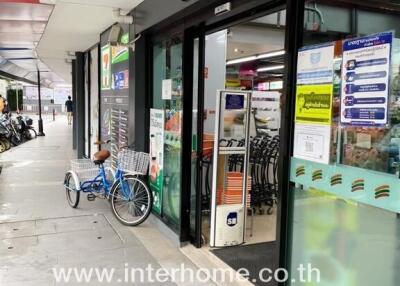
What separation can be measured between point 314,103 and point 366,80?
393 millimetres

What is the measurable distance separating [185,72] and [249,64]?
264 inches

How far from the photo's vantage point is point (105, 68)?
6.88 meters

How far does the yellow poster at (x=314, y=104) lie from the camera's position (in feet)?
7.55

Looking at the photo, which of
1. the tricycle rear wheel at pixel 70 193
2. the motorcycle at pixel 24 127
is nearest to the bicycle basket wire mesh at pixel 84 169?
the tricycle rear wheel at pixel 70 193

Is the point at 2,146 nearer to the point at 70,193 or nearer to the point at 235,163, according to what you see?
the point at 70,193

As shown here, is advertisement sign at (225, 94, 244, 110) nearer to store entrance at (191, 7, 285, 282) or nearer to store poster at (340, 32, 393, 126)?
store entrance at (191, 7, 285, 282)

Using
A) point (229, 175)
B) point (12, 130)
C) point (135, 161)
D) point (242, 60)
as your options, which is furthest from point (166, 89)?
point (12, 130)

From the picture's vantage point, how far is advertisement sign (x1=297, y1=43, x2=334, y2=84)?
2.31 meters

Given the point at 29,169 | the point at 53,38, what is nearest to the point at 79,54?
A: the point at 53,38

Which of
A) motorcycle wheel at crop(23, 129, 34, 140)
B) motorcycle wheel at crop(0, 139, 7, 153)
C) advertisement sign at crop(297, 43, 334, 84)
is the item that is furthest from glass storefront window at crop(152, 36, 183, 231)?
motorcycle wheel at crop(23, 129, 34, 140)

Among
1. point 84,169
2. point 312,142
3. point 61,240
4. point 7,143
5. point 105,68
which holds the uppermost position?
point 105,68

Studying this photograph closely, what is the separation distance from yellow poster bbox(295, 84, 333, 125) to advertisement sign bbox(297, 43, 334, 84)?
41 mm

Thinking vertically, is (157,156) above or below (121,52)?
below

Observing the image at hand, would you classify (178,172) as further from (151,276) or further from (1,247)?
(1,247)
